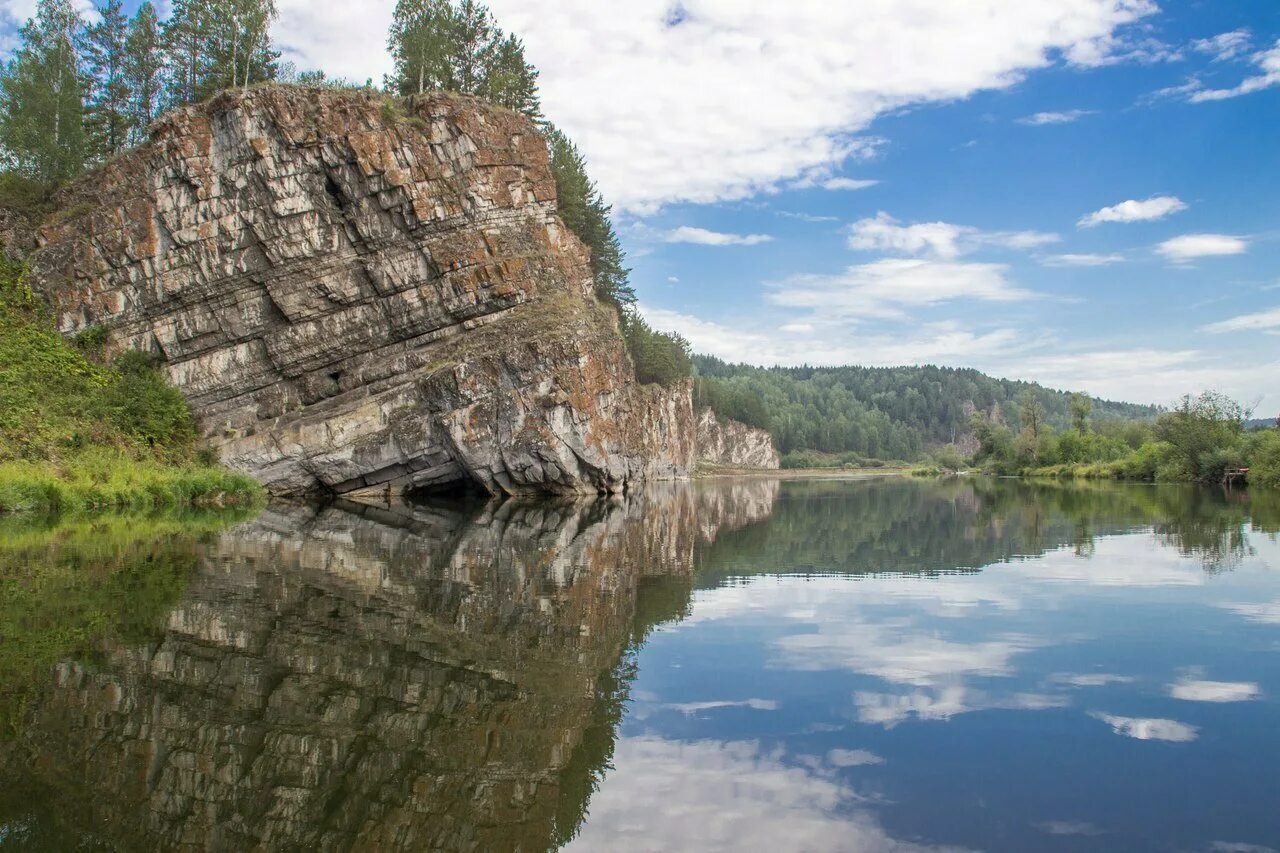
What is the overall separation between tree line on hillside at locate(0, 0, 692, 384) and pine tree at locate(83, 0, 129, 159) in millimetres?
60

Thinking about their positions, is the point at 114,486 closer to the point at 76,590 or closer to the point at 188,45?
the point at 76,590

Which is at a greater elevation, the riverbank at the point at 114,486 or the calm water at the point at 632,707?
the riverbank at the point at 114,486

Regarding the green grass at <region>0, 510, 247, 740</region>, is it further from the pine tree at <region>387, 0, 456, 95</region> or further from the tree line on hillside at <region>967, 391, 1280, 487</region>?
the tree line on hillside at <region>967, 391, 1280, 487</region>

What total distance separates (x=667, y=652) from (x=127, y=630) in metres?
7.01

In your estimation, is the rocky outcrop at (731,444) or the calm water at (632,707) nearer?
the calm water at (632,707)

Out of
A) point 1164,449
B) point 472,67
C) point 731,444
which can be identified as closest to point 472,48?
point 472,67

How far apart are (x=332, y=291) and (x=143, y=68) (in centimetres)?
2240

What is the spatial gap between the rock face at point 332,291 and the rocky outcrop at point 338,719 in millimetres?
26405

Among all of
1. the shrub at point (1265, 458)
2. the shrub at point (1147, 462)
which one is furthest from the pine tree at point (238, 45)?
the shrub at point (1147, 462)

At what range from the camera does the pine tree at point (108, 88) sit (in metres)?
50.5

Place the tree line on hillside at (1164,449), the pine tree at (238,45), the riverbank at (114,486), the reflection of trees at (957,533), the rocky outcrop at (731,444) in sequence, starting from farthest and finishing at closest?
the rocky outcrop at (731,444) < the tree line on hillside at (1164,449) < the pine tree at (238,45) < the riverbank at (114,486) < the reflection of trees at (957,533)

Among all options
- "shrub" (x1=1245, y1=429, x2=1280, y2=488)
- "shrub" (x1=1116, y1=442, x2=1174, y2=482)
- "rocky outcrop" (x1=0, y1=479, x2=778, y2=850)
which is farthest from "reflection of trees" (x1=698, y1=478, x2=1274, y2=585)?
"shrub" (x1=1116, y1=442, x2=1174, y2=482)

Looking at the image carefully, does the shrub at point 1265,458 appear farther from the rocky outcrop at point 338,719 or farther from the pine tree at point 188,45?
the pine tree at point 188,45

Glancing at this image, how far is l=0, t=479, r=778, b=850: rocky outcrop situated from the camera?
588cm
